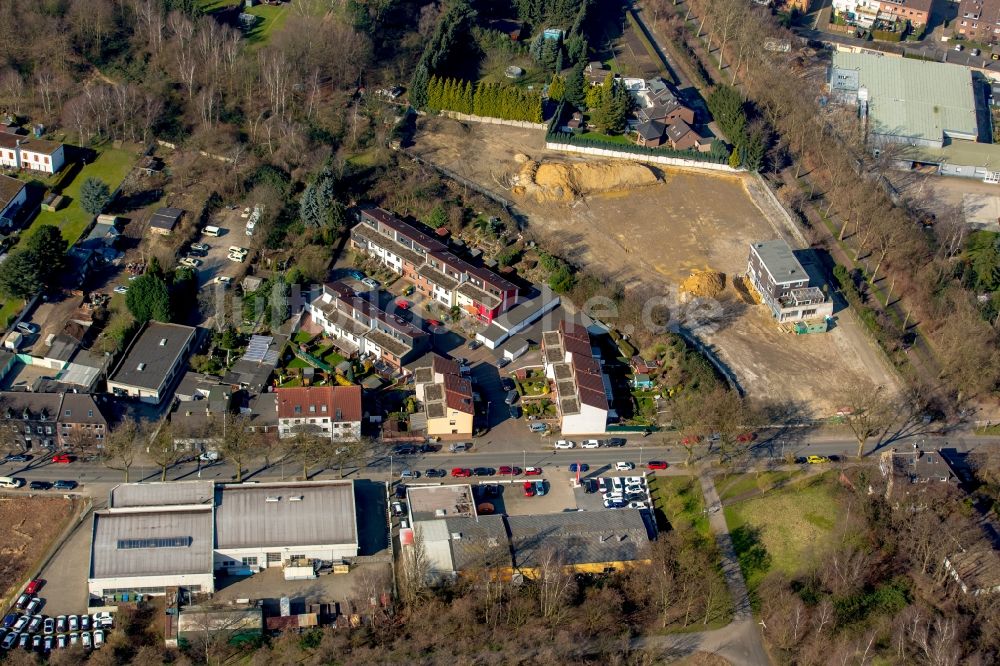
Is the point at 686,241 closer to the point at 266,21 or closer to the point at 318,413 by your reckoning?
the point at 318,413

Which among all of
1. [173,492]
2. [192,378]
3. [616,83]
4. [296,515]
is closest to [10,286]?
[192,378]

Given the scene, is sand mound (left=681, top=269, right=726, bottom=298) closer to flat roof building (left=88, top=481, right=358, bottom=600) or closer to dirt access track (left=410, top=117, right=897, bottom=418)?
dirt access track (left=410, top=117, right=897, bottom=418)

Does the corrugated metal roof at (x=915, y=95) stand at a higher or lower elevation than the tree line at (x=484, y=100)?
higher

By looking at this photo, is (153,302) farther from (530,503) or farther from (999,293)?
(999,293)

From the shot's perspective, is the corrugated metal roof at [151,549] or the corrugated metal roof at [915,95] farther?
the corrugated metal roof at [915,95]

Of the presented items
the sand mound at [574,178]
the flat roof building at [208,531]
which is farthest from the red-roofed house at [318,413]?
the sand mound at [574,178]

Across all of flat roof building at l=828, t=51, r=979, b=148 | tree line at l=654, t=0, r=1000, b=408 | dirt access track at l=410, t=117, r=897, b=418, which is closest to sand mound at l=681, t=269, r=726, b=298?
dirt access track at l=410, t=117, r=897, b=418

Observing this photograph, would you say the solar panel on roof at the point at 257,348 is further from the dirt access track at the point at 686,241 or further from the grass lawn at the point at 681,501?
the grass lawn at the point at 681,501
